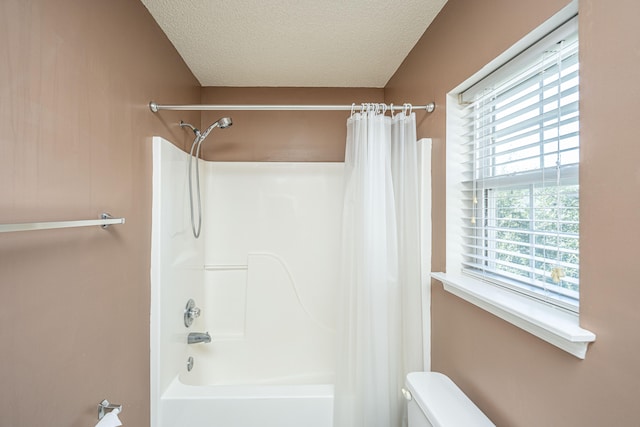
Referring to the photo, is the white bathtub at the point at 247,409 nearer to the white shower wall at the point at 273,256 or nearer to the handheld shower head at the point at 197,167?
the white shower wall at the point at 273,256

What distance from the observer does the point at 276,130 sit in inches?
97.0

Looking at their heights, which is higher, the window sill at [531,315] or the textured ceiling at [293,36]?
the textured ceiling at [293,36]

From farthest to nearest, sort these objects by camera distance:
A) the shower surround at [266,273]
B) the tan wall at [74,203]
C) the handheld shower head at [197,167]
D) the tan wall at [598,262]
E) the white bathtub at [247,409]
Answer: the shower surround at [266,273]
the handheld shower head at [197,167]
the white bathtub at [247,409]
the tan wall at [74,203]
the tan wall at [598,262]

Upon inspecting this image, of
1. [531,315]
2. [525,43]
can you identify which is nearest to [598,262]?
[531,315]

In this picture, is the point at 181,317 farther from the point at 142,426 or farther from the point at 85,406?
the point at 85,406

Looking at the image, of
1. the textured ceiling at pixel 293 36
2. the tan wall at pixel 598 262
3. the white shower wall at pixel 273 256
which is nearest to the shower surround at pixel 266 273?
the white shower wall at pixel 273 256

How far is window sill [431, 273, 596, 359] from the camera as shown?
720mm

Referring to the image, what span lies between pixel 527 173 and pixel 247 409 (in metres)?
1.64

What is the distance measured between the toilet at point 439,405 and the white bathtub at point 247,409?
530 millimetres

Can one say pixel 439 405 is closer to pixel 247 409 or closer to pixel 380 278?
pixel 380 278

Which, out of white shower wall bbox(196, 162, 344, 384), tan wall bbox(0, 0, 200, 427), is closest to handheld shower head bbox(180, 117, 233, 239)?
white shower wall bbox(196, 162, 344, 384)

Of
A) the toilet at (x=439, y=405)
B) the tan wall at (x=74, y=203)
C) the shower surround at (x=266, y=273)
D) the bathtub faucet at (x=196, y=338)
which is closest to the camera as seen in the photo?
the tan wall at (x=74, y=203)

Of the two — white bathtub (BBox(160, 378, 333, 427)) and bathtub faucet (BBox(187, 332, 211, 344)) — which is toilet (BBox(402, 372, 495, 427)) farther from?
bathtub faucet (BBox(187, 332, 211, 344))

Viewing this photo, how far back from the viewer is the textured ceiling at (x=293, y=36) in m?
1.47
